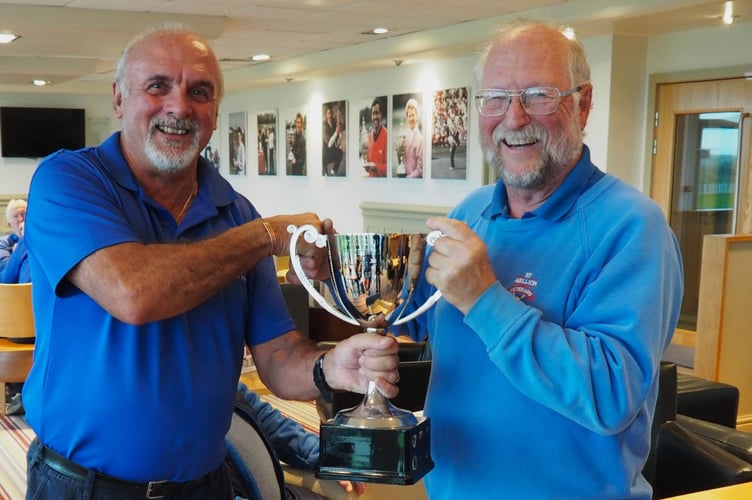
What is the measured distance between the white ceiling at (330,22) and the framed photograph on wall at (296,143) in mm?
1690

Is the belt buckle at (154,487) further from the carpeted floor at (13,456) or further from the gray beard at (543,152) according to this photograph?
the carpeted floor at (13,456)

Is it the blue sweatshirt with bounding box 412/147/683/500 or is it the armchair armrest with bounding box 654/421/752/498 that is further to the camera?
the armchair armrest with bounding box 654/421/752/498

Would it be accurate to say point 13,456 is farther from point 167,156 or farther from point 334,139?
point 334,139

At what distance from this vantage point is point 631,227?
1305mm

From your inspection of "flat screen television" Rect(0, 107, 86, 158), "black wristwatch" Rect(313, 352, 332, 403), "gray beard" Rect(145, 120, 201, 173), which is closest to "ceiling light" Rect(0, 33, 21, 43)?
"flat screen television" Rect(0, 107, 86, 158)

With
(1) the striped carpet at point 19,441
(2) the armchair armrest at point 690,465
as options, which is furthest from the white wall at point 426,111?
(2) the armchair armrest at point 690,465

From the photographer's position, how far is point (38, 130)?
559 inches

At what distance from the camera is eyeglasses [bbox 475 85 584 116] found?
1.39 meters

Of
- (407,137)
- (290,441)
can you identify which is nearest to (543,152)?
(290,441)

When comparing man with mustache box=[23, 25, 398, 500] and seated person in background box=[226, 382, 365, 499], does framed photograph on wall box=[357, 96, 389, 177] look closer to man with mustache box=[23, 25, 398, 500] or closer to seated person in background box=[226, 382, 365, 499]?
seated person in background box=[226, 382, 365, 499]

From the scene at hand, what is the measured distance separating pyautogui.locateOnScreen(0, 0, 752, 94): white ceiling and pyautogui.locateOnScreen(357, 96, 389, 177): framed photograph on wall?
1.64ft

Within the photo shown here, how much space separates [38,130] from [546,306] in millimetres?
14462

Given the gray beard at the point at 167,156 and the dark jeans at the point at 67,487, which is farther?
the gray beard at the point at 167,156

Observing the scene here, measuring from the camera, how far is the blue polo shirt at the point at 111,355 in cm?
149
